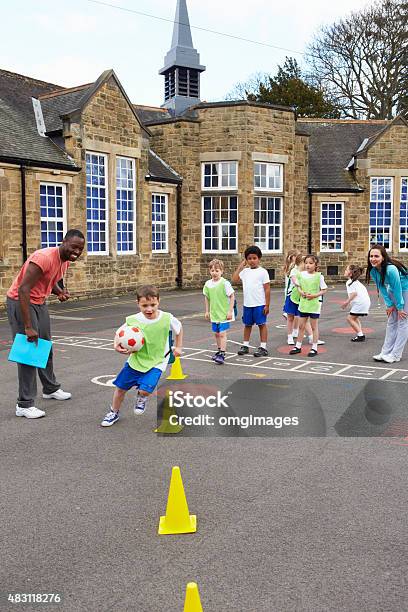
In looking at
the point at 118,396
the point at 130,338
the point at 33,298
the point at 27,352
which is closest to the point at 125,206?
the point at 33,298

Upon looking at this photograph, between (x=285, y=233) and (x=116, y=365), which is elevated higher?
(x=285, y=233)

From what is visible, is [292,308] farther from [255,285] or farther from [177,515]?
[177,515]

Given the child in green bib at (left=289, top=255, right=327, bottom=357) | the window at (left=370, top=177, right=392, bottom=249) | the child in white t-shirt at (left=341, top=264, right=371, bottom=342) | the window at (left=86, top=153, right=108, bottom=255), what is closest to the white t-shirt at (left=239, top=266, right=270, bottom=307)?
the child in green bib at (left=289, top=255, right=327, bottom=357)

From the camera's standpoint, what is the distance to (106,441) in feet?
20.4

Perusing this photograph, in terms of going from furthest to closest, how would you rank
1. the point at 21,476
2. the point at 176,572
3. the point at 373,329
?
1. the point at 373,329
2. the point at 21,476
3. the point at 176,572

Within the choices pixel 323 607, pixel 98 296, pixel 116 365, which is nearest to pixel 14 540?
pixel 323 607

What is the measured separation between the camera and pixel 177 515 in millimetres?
4238

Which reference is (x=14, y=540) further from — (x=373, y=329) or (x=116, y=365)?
(x=373, y=329)

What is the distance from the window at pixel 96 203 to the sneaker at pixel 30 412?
49.1ft

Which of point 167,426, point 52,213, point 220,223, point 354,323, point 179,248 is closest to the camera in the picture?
point 167,426

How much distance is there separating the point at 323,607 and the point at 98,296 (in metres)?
19.0

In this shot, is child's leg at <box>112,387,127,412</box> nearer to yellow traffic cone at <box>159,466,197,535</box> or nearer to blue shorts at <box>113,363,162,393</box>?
blue shorts at <box>113,363,162,393</box>

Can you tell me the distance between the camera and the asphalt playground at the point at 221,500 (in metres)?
3.53

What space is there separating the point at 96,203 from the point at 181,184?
4998 mm
